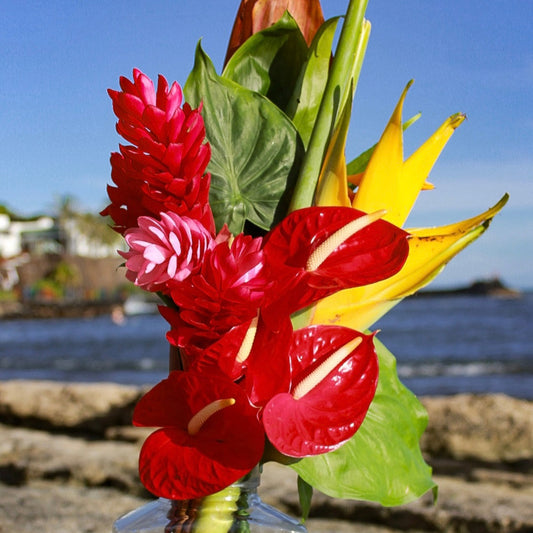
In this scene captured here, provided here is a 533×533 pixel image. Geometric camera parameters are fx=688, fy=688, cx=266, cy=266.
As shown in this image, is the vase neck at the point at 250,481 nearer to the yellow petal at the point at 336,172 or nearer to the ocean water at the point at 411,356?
the yellow petal at the point at 336,172

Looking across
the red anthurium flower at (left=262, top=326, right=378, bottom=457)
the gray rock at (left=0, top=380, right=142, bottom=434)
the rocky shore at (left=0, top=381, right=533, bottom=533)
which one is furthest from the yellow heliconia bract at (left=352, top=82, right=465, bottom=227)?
the gray rock at (left=0, top=380, right=142, bottom=434)

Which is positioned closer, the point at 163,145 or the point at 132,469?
the point at 163,145

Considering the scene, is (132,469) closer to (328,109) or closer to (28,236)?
(328,109)

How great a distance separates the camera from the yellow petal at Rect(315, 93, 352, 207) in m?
0.56

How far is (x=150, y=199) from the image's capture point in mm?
533

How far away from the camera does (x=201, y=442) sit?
1.68ft

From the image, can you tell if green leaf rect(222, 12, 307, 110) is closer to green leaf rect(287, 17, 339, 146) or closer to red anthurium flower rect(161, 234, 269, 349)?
green leaf rect(287, 17, 339, 146)

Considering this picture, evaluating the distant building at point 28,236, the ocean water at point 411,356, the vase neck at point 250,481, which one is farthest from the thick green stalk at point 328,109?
the distant building at point 28,236

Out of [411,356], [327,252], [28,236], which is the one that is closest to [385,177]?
[327,252]

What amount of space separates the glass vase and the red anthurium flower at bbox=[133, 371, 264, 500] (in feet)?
0.24

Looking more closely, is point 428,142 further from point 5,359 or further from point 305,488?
point 5,359

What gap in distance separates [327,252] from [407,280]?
0.34ft

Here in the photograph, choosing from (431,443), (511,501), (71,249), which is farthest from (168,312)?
(71,249)

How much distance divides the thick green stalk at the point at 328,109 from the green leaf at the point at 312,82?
Answer: 0.04 metres
